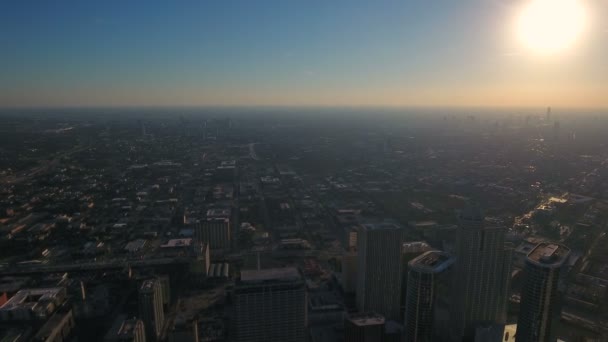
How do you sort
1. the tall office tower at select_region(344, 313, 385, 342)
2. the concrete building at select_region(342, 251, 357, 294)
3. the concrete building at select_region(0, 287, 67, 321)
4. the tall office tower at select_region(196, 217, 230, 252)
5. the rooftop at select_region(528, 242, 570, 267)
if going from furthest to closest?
the tall office tower at select_region(196, 217, 230, 252) < the concrete building at select_region(342, 251, 357, 294) < the concrete building at select_region(0, 287, 67, 321) < the tall office tower at select_region(344, 313, 385, 342) < the rooftop at select_region(528, 242, 570, 267)

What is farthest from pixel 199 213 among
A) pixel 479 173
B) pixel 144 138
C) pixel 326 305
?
pixel 144 138

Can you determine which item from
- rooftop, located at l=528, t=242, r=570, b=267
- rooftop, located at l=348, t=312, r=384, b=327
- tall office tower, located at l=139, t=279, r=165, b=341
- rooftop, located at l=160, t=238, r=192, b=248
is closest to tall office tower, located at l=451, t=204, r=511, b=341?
rooftop, located at l=528, t=242, r=570, b=267

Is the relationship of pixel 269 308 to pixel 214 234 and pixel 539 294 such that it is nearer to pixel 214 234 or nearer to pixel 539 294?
pixel 539 294

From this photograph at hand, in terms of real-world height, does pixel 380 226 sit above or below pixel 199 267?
above

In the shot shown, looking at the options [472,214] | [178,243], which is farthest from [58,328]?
[472,214]

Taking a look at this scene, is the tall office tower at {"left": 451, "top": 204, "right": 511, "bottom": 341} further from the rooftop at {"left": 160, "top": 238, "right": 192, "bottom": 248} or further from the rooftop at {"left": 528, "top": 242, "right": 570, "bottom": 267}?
the rooftop at {"left": 160, "top": 238, "right": 192, "bottom": 248}

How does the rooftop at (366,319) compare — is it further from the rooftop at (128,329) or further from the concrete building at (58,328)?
the concrete building at (58,328)

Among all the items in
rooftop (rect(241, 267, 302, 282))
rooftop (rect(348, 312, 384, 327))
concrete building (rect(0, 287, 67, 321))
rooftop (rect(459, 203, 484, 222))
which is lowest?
concrete building (rect(0, 287, 67, 321))
